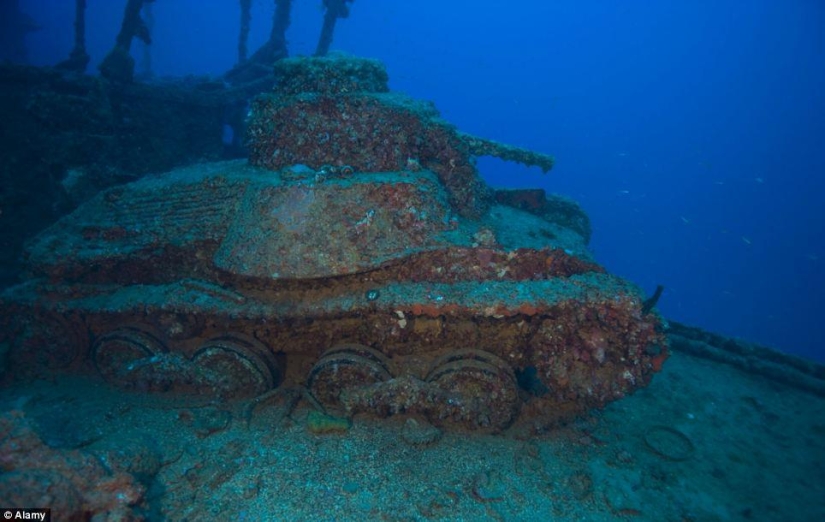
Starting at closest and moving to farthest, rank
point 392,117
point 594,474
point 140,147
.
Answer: point 594,474 → point 392,117 → point 140,147

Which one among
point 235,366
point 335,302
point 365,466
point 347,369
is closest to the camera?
point 365,466

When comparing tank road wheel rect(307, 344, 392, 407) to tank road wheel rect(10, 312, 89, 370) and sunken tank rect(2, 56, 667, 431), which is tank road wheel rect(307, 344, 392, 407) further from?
tank road wheel rect(10, 312, 89, 370)

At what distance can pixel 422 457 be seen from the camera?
15.0 ft

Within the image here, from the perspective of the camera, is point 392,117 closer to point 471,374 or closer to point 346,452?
point 471,374

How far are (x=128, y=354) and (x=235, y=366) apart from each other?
1.39 meters

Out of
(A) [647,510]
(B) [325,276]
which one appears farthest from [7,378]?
(A) [647,510]

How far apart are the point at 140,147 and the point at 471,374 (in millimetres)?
10093

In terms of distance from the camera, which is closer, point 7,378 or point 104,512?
point 104,512

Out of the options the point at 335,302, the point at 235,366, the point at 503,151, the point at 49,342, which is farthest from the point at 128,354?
the point at 503,151

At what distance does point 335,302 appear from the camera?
189 inches

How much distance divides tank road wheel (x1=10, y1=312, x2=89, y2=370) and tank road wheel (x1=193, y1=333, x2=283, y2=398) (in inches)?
68.5

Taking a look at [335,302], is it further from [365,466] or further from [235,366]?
[365,466]

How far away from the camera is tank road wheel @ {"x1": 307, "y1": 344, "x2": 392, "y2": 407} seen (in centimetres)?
490

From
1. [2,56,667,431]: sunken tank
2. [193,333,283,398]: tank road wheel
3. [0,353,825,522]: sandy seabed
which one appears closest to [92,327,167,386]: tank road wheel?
[2,56,667,431]: sunken tank
